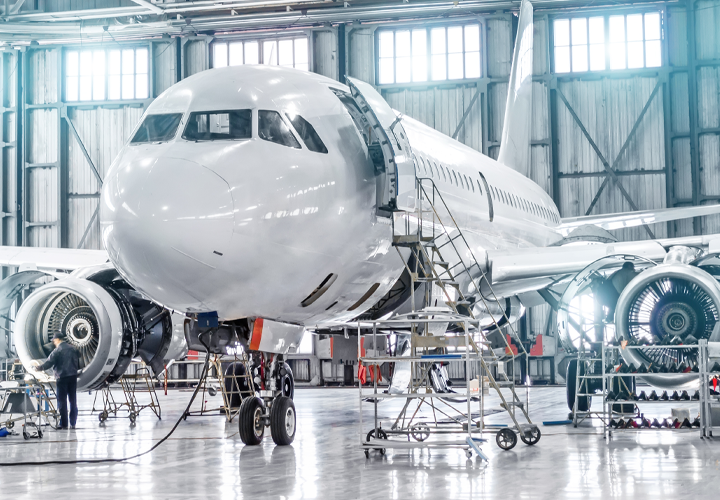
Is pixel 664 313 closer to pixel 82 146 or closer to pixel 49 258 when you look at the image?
pixel 49 258

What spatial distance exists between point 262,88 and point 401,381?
242 inches

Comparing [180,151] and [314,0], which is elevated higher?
[314,0]

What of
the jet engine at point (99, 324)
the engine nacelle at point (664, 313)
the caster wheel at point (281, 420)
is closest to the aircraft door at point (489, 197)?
the engine nacelle at point (664, 313)

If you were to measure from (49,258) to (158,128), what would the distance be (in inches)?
189

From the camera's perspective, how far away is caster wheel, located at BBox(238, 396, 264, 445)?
32.2ft

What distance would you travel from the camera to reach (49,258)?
40.8ft

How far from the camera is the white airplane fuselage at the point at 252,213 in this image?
24.5ft

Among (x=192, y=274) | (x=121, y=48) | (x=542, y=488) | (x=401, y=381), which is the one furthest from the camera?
(x=121, y=48)

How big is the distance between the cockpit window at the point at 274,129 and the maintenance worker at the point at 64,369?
4825mm

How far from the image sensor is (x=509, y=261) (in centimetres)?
1192

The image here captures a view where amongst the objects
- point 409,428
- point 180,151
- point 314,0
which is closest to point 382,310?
point 409,428

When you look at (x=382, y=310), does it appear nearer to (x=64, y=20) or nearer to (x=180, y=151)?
(x=180, y=151)

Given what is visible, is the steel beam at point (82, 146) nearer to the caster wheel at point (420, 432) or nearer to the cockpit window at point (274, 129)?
the caster wheel at point (420, 432)

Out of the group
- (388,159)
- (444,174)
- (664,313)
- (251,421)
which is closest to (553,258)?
(664,313)
